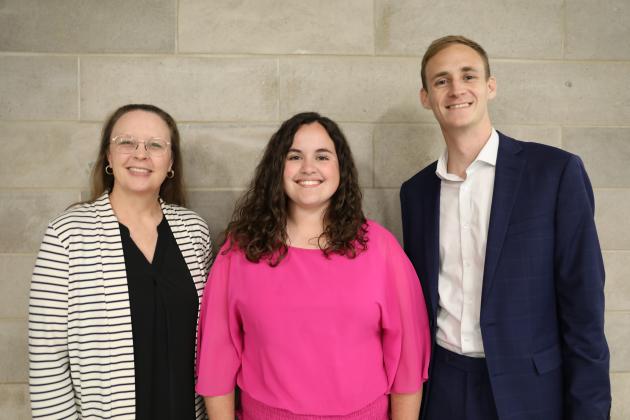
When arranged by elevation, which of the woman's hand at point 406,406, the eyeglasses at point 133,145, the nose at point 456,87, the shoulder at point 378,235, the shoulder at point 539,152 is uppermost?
the nose at point 456,87

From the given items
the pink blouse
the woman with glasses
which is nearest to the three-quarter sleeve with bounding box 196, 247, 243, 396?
the pink blouse

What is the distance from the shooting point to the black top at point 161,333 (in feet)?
4.48

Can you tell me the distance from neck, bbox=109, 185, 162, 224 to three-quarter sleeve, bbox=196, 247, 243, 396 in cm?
39

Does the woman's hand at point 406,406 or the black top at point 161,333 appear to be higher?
the black top at point 161,333

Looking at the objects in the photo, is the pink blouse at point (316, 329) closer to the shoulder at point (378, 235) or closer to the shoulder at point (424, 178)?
the shoulder at point (378, 235)

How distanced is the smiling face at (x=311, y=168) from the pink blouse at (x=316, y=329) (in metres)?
0.18

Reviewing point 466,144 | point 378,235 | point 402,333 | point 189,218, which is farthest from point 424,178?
point 189,218

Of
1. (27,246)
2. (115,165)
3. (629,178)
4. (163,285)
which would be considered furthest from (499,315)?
(27,246)

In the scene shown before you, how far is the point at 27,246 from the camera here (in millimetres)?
1861

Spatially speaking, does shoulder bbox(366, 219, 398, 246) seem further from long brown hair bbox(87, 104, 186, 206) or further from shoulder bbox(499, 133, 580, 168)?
long brown hair bbox(87, 104, 186, 206)

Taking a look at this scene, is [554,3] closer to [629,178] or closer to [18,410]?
[629,178]

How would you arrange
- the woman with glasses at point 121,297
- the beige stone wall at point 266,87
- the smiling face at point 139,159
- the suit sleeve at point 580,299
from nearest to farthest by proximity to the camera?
1. the suit sleeve at point 580,299
2. the woman with glasses at point 121,297
3. the smiling face at point 139,159
4. the beige stone wall at point 266,87

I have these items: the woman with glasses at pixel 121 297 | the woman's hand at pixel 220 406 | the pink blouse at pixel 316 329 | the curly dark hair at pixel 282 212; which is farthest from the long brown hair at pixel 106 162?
the woman's hand at pixel 220 406

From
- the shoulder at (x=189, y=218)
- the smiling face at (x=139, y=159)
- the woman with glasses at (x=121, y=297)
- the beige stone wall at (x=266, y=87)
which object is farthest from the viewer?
the beige stone wall at (x=266, y=87)
